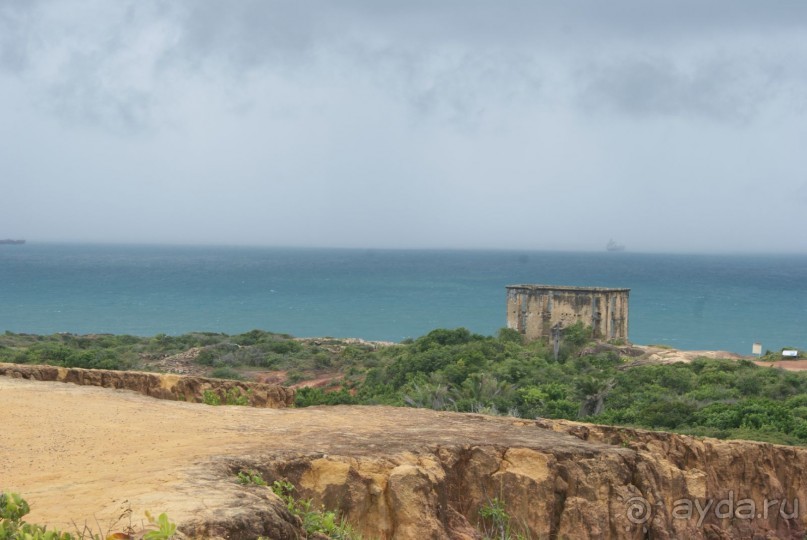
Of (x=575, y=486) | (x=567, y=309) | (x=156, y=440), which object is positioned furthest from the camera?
(x=567, y=309)

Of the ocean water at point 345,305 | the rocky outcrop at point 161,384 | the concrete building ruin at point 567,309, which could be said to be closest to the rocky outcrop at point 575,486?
the rocky outcrop at point 161,384

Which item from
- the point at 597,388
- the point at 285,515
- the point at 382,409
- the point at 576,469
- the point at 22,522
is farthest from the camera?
the point at 597,388

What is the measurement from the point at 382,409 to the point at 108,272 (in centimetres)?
13478

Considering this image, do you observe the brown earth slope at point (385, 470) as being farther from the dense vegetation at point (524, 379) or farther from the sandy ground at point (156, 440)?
the dense vegetation at point (524, 379)

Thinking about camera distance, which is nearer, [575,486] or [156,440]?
[156,440]

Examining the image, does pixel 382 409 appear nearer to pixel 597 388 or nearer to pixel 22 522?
pixel 22 522

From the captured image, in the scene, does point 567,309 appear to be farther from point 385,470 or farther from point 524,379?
point 385,470

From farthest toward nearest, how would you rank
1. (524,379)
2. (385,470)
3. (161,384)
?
(524,379) → (161,384) → (385,470)

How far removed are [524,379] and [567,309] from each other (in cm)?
1096

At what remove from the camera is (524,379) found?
78.3 ft

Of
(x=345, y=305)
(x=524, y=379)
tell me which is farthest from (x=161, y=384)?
(x=345, y=305)

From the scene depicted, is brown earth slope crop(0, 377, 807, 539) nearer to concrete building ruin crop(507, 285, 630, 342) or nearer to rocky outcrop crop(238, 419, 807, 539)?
rocky outcrop crop(238, 419, 807, 539)

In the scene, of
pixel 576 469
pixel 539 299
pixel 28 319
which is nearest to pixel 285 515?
pixel 576 469

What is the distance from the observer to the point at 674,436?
1188cm
